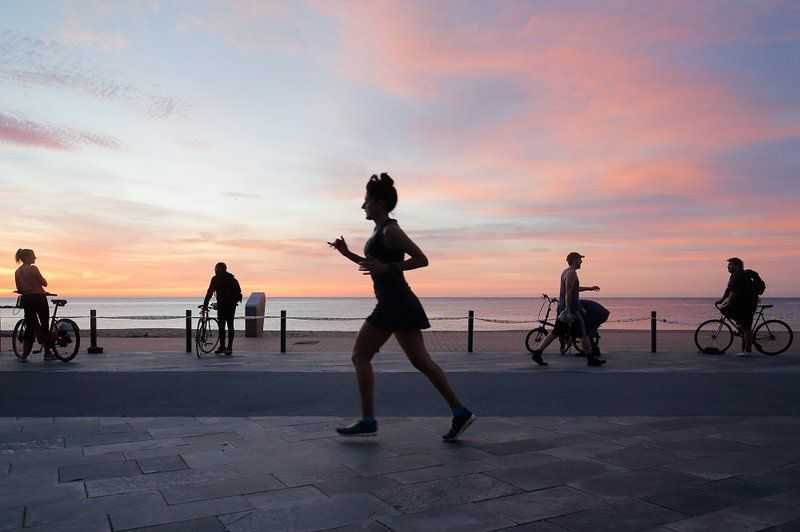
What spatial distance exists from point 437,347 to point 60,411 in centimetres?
1019

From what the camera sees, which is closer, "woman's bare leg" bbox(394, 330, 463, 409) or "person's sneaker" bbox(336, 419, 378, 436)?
"woman's bare leg" bbox(394, 330, 463, 409)

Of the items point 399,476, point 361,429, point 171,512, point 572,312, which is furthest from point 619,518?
point 572,312

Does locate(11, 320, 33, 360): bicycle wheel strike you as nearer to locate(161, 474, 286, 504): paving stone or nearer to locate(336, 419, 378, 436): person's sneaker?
locate(336, 419, 378, 436): person's sneaker

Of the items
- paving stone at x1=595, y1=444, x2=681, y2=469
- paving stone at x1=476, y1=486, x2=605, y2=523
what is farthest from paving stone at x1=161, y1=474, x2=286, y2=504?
paving stone at x1=595, y1=444, x2=681, y2=469

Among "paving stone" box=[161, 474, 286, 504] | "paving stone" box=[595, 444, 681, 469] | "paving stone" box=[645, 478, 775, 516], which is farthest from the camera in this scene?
"paving stone" box=[595, 444, 681, 469]

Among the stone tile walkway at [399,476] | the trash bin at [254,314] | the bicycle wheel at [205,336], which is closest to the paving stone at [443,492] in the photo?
the stone tile walkway at [399,476]

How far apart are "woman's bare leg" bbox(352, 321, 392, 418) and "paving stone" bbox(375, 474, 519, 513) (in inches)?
58.1

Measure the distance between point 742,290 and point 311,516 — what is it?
1267 cm

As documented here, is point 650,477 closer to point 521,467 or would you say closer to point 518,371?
point 521,467

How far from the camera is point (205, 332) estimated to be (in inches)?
552

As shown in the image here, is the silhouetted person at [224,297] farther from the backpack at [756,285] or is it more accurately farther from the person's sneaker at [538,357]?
the backpack at [756,285]

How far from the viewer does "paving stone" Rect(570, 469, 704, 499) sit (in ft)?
14.0

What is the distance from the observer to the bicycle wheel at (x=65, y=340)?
1270 cm

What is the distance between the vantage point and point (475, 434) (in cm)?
603
